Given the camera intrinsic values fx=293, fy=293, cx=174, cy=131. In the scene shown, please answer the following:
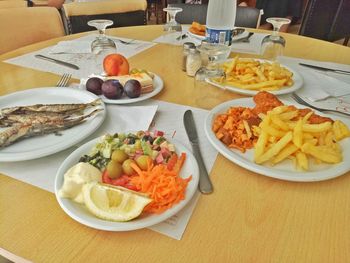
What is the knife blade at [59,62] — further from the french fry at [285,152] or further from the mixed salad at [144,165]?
the french fry at [285,152]

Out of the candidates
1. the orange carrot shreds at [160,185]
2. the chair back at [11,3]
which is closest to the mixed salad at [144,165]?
the orange carrot shreds at [160,185]

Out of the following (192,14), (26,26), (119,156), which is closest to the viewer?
(119,156)

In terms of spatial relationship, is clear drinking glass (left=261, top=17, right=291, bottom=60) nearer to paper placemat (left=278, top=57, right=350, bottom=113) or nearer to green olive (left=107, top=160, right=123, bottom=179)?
paper placemat (left=278, top=57, right=350, bottom=113)

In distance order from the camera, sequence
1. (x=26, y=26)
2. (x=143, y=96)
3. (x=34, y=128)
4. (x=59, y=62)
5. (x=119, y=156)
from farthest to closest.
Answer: (x=26, y=26) < (x=59, y=62) < (x=143, y=96) < (x=34, y=128) < (x=119, y=156)

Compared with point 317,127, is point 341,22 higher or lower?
lower

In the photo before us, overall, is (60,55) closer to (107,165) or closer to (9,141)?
(9,141)

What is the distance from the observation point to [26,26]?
4.60 ft

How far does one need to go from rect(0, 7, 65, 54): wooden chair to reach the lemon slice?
1185mm

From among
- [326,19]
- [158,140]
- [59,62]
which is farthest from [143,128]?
[326,19]

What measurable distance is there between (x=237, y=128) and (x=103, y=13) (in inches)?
51.6

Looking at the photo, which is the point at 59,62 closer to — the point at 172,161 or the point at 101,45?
the point at 101,45

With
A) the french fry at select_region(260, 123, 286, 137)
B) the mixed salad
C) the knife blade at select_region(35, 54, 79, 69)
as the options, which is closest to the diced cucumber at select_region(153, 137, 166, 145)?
the mixed salad

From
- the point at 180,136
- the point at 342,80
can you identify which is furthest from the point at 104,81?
the point at 342,80

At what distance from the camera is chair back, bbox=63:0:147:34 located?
157cm
